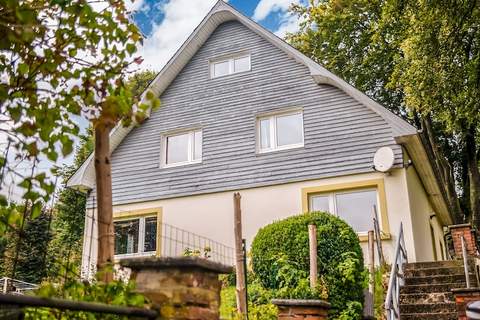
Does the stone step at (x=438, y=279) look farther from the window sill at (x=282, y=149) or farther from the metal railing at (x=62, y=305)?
the metal railing at (x=62, y=305)

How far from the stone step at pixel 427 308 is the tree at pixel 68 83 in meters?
6.13

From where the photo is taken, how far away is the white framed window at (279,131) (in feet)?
41.0

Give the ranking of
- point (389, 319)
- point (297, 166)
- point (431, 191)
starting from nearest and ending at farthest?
point (389, 319) < point (297, 166) < point (431, 191)

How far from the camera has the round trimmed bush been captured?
24.9 feet

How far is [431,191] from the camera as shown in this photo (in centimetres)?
1573

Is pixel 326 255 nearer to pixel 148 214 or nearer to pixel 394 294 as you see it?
pixel 394 294

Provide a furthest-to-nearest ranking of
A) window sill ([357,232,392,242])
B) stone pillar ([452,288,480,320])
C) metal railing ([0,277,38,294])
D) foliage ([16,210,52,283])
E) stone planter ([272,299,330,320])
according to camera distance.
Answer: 1. window sill ([357,232,392,242])
2. stone pillar ([452,288,480,320])
3. metal railing ([0,277,38,294])
4. stone planter ([272,299,330,320])
5. foliage ([16,210,52,283])

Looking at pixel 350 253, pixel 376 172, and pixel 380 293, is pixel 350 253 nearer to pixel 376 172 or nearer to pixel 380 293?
pixel 380 293

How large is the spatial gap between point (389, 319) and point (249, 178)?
6.46 meters

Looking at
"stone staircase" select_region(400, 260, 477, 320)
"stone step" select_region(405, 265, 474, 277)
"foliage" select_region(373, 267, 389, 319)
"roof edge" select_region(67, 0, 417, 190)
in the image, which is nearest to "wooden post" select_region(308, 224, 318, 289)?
"foliage" select_region(373, 267, 389, 319)

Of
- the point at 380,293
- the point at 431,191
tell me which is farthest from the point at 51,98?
the point at 431,191

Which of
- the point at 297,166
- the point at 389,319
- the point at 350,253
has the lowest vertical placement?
the point at 389,319

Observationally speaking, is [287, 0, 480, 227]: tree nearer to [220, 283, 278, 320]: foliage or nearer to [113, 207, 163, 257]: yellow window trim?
[220, 283, 278, 320]: foliage

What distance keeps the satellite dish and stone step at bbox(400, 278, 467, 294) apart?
3.00 meters
